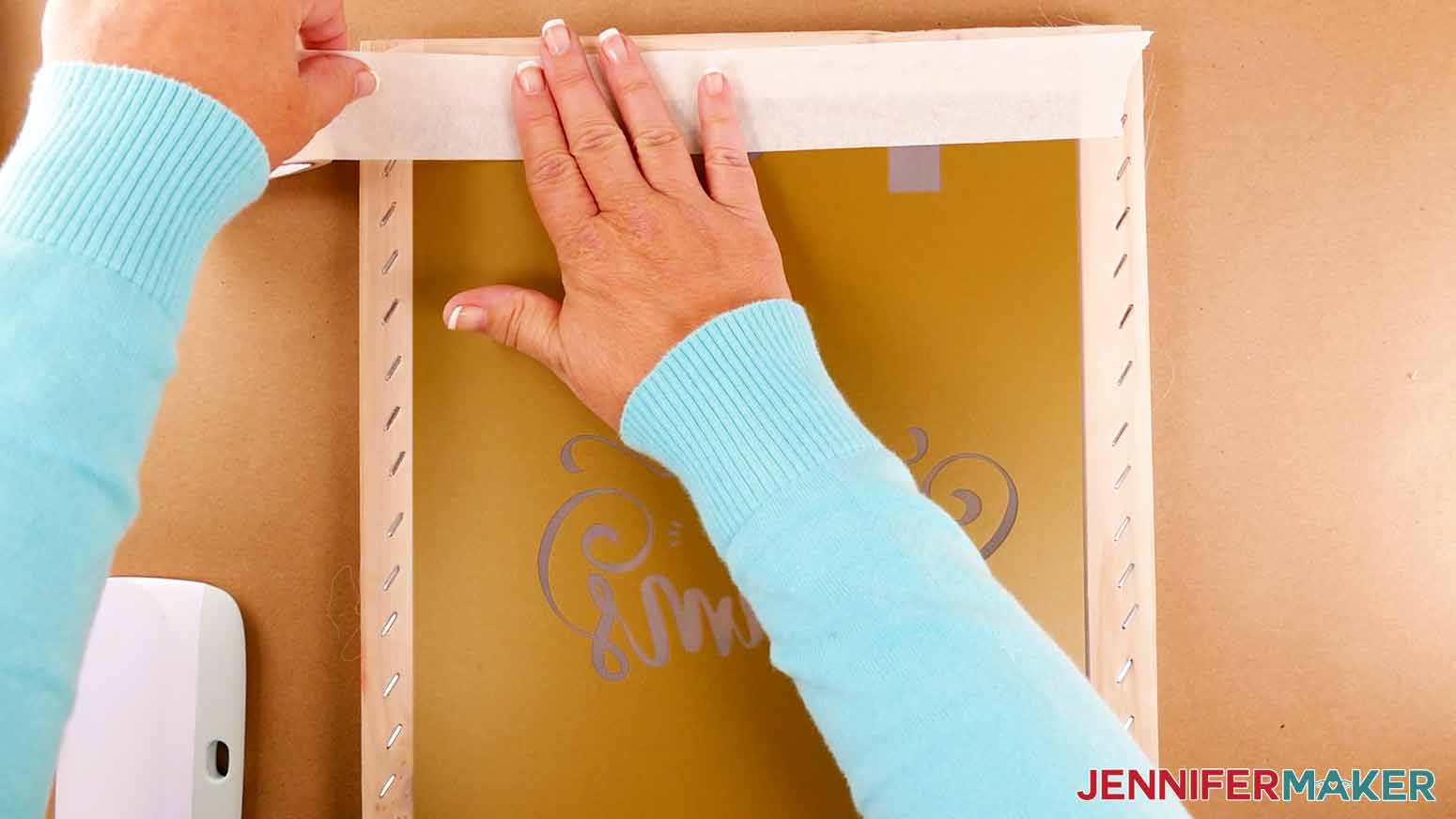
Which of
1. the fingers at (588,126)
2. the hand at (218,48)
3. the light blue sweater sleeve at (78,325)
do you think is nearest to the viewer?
the light blue sweater sleeve at (78,325)

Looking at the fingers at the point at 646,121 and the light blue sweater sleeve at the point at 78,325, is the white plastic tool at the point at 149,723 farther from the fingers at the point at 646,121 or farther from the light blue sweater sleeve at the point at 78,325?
the fingers at the point at 646,121

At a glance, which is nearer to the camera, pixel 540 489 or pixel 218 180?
pixel 218 180

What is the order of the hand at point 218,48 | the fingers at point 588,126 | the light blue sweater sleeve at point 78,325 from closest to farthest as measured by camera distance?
the light blue sweater sleeve at point 78,325, the hand at point 218,48, the fingers at point 588,126

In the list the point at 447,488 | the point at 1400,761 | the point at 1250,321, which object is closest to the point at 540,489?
the point at 447,488

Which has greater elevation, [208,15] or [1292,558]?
[208,15]

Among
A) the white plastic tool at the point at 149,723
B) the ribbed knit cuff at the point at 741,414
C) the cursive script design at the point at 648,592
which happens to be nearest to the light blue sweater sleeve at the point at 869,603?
the ribbed knit cuff at the point at 741,414

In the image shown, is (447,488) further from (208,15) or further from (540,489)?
(208,15)

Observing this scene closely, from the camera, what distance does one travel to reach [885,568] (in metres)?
0.43

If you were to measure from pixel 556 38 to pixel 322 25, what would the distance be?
0.48 ft

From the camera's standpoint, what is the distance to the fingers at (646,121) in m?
0.57

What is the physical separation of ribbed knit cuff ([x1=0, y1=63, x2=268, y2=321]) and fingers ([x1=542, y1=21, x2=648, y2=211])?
0.19 m

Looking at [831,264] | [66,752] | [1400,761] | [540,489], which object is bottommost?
[1400,761]

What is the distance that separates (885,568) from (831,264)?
0.82 ft

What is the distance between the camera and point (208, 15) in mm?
479
